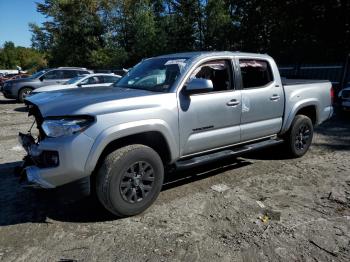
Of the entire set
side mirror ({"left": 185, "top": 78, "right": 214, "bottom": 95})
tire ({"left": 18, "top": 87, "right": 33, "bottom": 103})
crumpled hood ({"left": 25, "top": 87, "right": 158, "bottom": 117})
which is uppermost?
side mirror ({"left": 185, "top": 78, "right": 214, "bottom": 95})

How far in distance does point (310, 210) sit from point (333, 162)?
2.31 meters

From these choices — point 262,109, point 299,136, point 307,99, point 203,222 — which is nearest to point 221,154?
point 262,109

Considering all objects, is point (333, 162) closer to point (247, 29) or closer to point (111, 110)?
point (111, 110)

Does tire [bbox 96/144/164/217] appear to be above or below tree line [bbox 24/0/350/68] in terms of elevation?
below

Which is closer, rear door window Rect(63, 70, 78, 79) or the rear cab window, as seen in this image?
the rear cab window

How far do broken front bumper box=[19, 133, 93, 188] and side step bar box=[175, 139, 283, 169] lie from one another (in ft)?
4.25

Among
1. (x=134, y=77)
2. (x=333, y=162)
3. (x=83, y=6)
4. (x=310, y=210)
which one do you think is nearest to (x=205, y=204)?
(x=310, y=210)

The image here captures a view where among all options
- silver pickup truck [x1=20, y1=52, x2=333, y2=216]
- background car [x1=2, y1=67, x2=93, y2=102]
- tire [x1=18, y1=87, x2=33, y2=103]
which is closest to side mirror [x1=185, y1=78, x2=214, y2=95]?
silver pickup truck [x1=20, y1=52, x2=333, y2=216]

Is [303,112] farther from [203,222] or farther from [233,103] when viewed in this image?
[203,222]

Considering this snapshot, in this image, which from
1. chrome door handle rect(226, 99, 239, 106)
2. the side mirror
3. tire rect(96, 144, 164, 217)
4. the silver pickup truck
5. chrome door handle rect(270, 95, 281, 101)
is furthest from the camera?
chrome door handle rect(270, 95, 281, 101)

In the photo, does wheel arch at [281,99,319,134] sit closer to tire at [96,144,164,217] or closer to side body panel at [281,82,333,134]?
side body panel at [281,82,333,134]

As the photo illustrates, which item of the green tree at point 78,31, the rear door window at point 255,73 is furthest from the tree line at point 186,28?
the rear door window at point 255,73

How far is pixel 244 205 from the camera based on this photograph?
14.2ft

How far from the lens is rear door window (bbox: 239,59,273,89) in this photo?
5.21 meters
